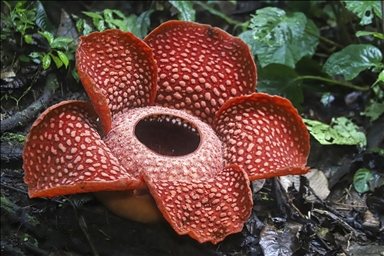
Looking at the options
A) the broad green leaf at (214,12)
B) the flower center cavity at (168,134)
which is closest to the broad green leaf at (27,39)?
the flower center cavity at (168,134)

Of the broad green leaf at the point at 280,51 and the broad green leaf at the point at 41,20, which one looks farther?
the broad green leaf at the point at 280,51

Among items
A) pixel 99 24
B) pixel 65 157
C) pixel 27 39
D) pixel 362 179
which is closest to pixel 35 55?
pixel 27 39

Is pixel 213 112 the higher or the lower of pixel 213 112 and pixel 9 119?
the higher

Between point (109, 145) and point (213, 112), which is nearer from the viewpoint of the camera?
point (109, 145)

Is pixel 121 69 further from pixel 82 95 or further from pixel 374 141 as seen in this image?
pixel 374 141

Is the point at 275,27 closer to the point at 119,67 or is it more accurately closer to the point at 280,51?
the point at 280,51

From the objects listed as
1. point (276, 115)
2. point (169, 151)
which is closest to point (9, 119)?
point (169, 151)

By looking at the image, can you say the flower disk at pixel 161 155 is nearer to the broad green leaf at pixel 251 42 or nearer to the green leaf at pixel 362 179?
the green leaf at pixel 362 179

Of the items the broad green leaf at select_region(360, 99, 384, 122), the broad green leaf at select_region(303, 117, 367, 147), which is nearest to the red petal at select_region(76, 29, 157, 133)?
the broad green leaf at select_region(303, 117, 367, 147)
